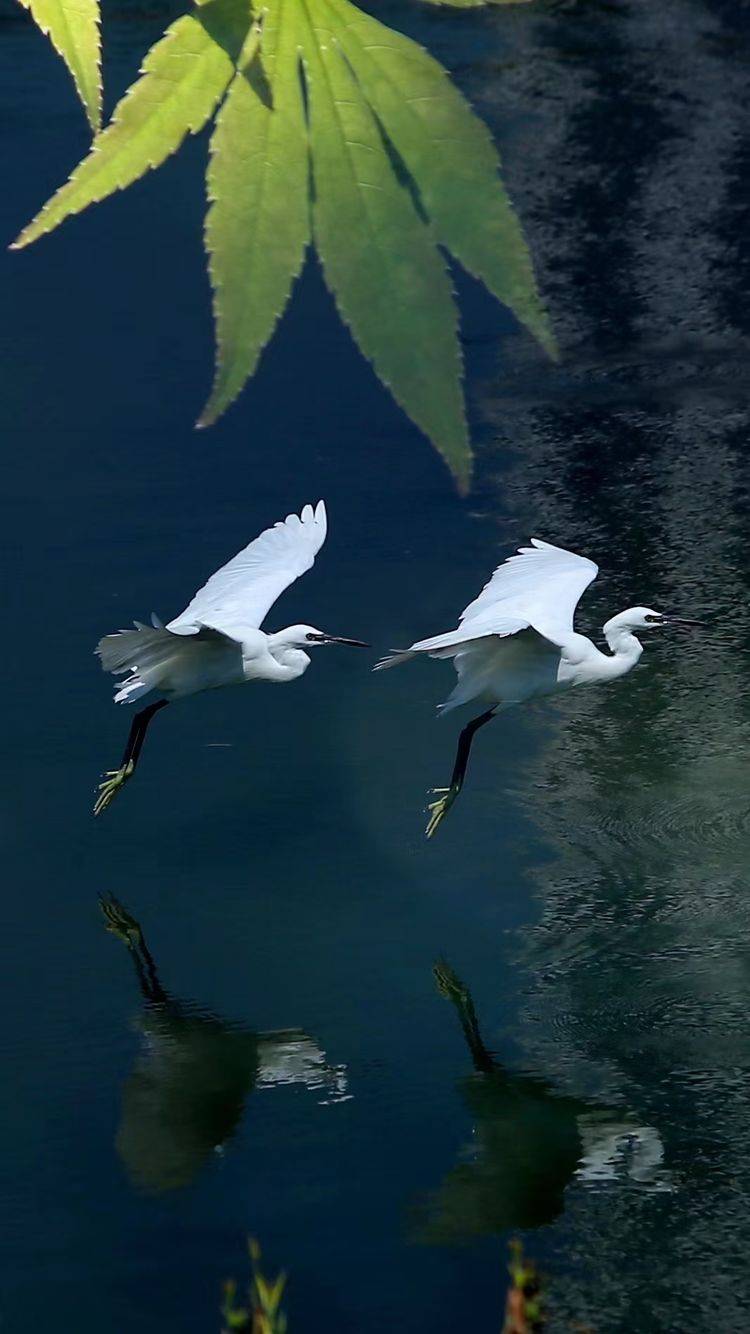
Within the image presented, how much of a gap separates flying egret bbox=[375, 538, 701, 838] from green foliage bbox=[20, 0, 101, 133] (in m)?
2.67

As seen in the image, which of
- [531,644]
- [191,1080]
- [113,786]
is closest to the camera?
[191,1080]

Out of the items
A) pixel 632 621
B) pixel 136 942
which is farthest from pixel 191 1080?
pixel 632 621

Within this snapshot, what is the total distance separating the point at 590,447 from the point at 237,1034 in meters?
2.84

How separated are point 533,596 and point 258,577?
584 mm

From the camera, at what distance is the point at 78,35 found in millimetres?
599

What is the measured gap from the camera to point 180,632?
324cm

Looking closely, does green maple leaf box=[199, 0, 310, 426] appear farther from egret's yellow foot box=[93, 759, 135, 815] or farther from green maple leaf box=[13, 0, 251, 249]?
egret's yellow foot box=[93, 759, 135, 815]

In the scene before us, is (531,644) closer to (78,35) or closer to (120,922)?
(120,922)

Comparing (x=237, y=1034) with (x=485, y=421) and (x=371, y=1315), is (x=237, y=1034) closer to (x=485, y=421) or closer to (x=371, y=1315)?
(x=371, y=1315)

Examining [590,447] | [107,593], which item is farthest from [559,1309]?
[590,447]

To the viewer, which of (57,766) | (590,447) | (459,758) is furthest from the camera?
(590,447)

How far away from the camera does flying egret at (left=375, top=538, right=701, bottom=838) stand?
350 cm

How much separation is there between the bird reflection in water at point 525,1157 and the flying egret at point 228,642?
0.88 m

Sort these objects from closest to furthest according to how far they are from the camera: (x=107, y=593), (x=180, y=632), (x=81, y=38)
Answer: (x=81, y=38), (x=180, y=632), (x=107, y=593)
